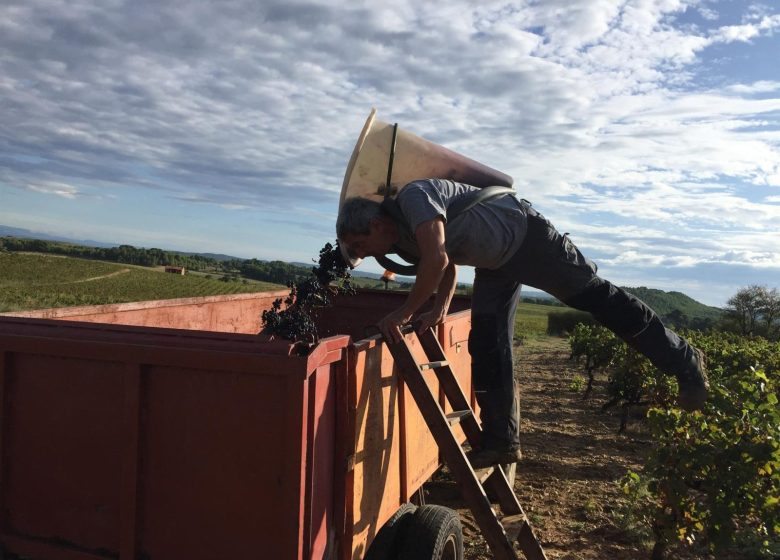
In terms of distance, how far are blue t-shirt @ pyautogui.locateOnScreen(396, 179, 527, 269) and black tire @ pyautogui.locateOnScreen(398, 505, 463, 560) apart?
1271 millimetres

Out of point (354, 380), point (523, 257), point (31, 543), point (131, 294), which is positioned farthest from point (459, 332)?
point (131, 294)

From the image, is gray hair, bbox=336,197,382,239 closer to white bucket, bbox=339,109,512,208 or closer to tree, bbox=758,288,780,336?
white bucket, bbox=339,109,512,208

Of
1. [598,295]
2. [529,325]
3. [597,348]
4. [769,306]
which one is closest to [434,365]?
[598,295]

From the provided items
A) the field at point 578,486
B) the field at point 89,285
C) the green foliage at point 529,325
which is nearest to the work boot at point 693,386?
the field at point 578,486

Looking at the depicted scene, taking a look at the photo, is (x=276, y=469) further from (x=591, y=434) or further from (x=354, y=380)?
(x=591, y=434)

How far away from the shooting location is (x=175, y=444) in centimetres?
212

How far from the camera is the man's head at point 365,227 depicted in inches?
117

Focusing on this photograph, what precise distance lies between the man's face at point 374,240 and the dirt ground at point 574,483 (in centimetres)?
225

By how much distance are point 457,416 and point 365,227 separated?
113 centimetres

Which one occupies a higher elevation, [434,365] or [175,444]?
[434,365]

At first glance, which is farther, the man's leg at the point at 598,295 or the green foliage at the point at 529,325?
the green foliage at the point at 529,325

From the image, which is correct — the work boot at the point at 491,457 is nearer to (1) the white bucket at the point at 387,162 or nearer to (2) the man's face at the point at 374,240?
(2) the man's face at the point at 374,240

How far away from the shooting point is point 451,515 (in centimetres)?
284

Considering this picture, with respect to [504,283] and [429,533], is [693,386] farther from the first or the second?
[429,533]
